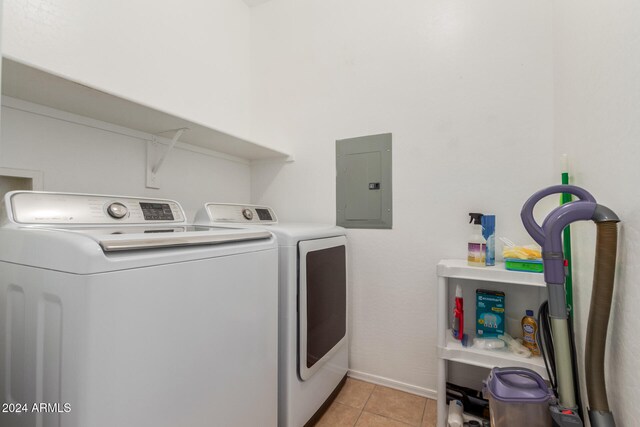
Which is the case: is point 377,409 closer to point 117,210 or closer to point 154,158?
point 117,210

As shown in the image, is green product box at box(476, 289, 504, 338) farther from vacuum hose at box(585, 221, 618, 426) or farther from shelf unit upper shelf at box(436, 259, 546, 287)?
vacuum hose at box(585, 221, 618, 426)

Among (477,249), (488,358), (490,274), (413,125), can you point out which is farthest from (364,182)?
(488,358)

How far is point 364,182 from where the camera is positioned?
1.98m

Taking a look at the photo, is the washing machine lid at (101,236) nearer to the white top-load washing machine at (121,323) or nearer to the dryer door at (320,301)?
the white top-load washing machine at (121,323)

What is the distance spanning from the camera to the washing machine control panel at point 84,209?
3.14 ft

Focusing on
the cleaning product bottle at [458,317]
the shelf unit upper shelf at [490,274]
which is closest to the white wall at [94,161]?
the shelf unit upper shelf at [490,274]

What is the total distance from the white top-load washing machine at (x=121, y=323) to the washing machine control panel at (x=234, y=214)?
56 centimetres

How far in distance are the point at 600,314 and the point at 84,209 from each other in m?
1.73

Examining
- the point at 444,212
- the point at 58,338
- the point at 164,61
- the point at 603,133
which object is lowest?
the point at 58,338

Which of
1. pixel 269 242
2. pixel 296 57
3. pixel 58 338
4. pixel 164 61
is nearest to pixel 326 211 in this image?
pixel 269 242

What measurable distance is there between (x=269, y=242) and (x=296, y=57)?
1680 mm

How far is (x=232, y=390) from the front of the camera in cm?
100

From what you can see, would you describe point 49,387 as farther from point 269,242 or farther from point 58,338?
point 269,242

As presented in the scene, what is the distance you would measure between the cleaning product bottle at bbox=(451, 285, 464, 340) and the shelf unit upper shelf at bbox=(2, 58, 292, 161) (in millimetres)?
1522
